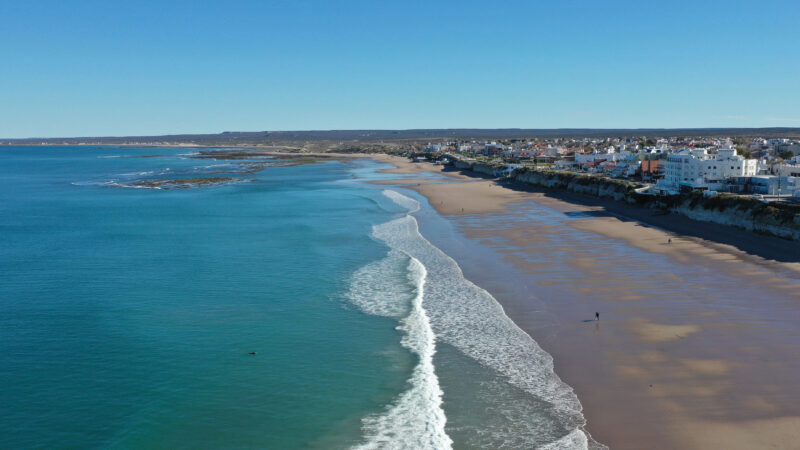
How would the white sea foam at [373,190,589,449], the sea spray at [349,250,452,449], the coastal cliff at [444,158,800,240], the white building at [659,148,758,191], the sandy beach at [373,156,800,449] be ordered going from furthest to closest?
the white building at [659,148,758,191], the coastal cliff at [444,158,800,240], the white sea foam at [373,190,589,449], the sandy beach at [373,156,800,449], the sea spray at [349,250,452,449]

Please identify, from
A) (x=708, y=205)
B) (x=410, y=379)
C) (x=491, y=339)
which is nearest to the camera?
(x=410, y=379)

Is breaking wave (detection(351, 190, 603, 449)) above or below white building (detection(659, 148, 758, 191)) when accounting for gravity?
below

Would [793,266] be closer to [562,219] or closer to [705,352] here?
[705,352]

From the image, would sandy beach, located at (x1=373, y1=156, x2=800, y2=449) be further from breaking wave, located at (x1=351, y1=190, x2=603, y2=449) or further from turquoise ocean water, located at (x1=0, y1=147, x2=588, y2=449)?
turquoise ocean water, located at (x1=0, y1=147, x2=588, y2=449)

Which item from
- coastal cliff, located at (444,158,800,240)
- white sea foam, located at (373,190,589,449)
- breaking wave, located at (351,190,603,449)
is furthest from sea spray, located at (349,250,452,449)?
coastal cliff, located at (444,158,800,240)

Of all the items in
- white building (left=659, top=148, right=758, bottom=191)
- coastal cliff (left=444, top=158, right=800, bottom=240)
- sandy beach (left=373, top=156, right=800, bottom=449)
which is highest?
white building (left=659, top=148, right=758, bottom=191)

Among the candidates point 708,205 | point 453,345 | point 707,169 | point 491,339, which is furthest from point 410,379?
point 707,169

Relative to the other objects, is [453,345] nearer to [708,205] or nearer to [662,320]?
[662,320]
